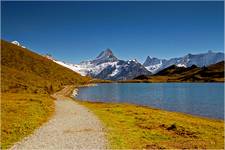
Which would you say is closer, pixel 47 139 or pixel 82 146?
pixel 82 146

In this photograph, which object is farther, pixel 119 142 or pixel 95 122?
pixel 95 122

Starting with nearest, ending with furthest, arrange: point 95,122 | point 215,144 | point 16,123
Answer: point 215,144
point 16,123
point 95,122

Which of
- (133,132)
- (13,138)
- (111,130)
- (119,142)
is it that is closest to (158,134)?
(133,132)

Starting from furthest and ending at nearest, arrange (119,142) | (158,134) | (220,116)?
(220,116) < (158,134) < (119,142)

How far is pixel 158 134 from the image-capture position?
34.5 metres

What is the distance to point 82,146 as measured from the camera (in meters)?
26.5

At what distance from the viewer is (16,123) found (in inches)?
1491

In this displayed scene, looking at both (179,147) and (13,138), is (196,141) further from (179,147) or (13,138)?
(13,138)

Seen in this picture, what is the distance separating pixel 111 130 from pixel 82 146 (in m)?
8.64

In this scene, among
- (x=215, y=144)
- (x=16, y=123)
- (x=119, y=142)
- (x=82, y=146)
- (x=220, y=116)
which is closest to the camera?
(x=82, y=146)

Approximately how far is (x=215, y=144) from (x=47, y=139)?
1585 centimetres

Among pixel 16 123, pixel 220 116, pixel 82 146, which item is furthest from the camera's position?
pixel 220 116

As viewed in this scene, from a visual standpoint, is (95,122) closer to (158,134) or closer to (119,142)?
(158,134)

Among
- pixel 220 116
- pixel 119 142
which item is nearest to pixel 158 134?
pixel 119 142
